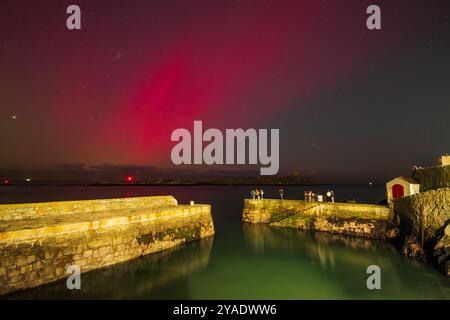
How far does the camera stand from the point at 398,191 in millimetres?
20828

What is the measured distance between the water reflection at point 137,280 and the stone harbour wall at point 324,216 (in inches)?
394

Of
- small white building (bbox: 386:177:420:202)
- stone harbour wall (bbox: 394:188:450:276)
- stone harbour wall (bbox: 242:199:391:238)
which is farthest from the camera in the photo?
small white building (bbox: 386:177:420:202)

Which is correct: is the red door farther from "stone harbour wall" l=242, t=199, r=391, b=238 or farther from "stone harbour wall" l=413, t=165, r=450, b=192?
"stone harbour wall" l=242, t=199, r=391, b=238

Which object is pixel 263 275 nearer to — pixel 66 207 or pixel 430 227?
pixel 430 227

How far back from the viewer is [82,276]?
1099 centimetres

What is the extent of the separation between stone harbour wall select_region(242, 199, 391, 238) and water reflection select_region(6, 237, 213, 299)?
1002 cm

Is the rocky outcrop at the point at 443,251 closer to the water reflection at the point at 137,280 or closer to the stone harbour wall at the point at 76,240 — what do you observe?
the water reflection at the point at 137,280

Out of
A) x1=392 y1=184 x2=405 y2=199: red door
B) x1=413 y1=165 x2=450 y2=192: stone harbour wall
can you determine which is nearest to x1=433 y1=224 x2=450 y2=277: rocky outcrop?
x1=413 y1=165 x2=450 y2=192: stone harbour wall

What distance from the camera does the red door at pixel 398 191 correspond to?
20.5m

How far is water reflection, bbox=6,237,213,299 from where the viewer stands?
9727 mm

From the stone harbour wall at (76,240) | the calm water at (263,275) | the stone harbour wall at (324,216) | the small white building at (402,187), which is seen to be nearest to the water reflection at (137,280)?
the calm water at (263,275)
